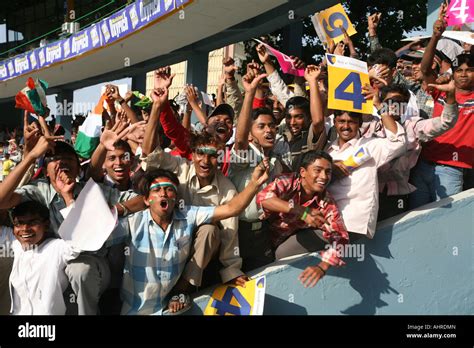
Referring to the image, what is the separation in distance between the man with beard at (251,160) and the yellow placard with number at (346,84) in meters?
0.54

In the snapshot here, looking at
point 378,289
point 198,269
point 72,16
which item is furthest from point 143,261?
point 72,16

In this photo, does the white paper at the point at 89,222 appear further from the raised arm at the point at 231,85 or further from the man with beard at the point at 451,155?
the man with beard at the point at 451,155

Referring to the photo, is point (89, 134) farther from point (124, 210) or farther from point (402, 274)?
point (402, 274)

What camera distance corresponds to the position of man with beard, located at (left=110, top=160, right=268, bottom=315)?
3.67 m

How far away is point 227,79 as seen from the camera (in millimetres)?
5590

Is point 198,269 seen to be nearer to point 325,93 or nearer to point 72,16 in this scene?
point 325,93

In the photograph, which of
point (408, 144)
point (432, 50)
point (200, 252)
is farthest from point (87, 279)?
point (432, 50)

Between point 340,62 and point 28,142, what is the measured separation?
230 centimetres

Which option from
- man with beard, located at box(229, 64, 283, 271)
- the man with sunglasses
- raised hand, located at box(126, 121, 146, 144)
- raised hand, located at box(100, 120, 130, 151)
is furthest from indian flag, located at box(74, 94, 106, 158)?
the man with sunglasses

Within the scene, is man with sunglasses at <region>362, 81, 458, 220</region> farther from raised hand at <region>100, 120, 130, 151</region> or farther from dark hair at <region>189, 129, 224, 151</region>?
raised hand at <region>100, 120, 130, 151</region>

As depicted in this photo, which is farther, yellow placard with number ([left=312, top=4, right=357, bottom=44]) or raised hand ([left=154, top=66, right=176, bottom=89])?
yellow placard with number ([left=312, top=4, right=357, bottom=44])

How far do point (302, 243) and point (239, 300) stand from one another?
670 millimetres

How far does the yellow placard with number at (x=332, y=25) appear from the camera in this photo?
20.0 ft
